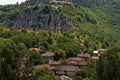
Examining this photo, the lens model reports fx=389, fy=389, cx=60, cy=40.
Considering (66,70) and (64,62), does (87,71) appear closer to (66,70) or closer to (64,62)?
(66,70)

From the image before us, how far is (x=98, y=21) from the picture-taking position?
13412 cm

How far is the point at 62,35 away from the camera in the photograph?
10231 centimetres

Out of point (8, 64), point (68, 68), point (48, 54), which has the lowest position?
point (68, 68)

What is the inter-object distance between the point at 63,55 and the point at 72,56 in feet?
15.2

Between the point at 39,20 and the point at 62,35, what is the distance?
109ft

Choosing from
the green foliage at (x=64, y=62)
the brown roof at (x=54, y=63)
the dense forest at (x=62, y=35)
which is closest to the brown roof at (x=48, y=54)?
the dense forest at (x=62, y=35)

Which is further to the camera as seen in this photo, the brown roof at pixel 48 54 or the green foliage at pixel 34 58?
the brown roof at pixel 48 54

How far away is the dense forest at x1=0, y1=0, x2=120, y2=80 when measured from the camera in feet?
138

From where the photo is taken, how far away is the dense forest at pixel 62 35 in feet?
138

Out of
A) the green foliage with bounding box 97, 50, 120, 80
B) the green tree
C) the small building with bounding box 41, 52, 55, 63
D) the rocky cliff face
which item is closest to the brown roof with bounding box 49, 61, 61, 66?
the small building with bounding box 41, 52, 55, 63

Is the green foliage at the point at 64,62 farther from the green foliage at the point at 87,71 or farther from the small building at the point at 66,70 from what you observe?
the green foliage at the point at 87,71

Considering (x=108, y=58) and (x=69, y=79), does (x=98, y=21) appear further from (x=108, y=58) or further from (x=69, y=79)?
(x=108, y=58)

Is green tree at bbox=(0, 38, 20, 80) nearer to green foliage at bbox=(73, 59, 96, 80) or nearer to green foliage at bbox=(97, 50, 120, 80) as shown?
green foliage at bbox=(97, 50, 120, 80)

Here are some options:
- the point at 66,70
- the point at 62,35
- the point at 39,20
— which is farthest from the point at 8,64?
the point at 39,20
